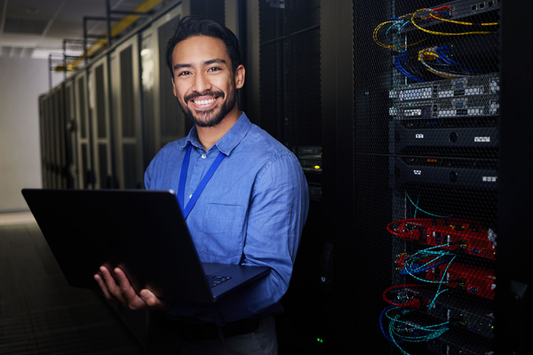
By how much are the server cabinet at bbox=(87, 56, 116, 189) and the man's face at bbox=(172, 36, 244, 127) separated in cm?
244

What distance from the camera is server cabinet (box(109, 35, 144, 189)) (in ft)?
8.99

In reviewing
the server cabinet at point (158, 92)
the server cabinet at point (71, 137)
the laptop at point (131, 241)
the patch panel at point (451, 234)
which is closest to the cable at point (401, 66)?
the patch panel at point (451, 234)

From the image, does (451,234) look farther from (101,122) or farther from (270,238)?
(101,122)

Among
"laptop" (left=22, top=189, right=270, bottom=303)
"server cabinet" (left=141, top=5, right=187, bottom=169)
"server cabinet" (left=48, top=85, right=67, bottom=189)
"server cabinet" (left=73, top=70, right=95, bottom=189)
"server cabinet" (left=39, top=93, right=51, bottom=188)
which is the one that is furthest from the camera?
"server cabinet" (left=39, top=93, right=51, bottom=188)

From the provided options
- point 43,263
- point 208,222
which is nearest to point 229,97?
point 208,222

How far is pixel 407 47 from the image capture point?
3.31ft

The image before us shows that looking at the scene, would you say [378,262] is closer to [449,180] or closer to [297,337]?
[449,180]

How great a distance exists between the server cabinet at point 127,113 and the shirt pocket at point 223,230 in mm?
1693

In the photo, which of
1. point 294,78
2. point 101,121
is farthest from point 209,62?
point 101,121

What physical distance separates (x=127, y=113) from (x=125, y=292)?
2.31 meters

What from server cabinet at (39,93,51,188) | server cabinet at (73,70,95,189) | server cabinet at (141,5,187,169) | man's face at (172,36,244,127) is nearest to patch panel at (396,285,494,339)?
man's face at (172,36,244,127)

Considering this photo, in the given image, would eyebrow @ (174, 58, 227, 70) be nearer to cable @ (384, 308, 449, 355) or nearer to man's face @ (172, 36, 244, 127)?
man's face @ (172, 36, 244, 127)

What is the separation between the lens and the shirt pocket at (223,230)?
108cm

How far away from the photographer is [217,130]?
1.23 metres
